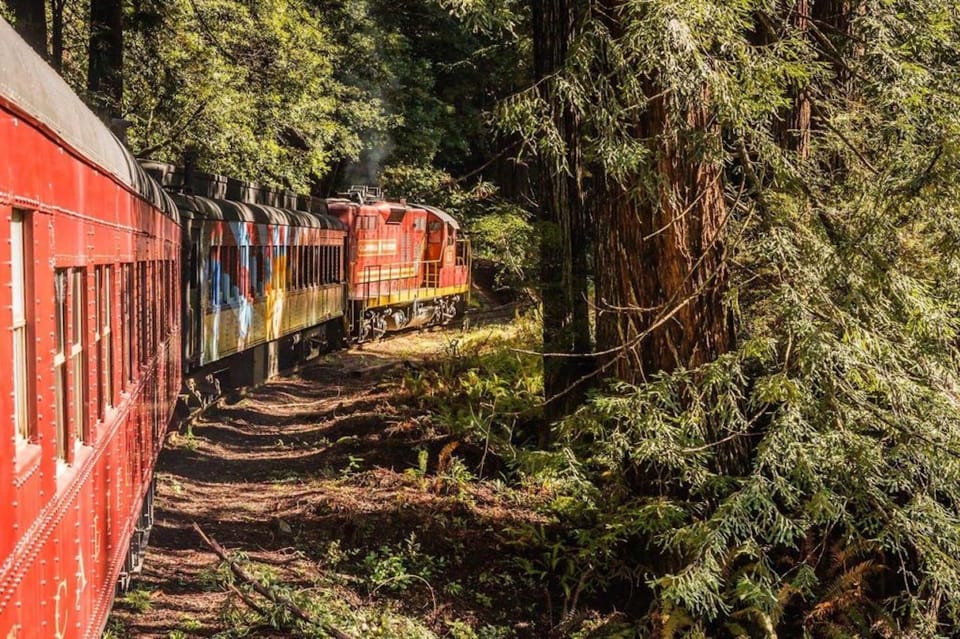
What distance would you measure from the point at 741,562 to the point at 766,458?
106 cm

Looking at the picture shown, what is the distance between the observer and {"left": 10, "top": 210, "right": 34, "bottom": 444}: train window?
2877 millimetres

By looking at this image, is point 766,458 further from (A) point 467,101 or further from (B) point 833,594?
(A) point 467,101

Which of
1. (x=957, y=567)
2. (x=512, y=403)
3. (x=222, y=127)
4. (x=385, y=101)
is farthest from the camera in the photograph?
(x=385, y=101)

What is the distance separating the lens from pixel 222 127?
1895 centimetres

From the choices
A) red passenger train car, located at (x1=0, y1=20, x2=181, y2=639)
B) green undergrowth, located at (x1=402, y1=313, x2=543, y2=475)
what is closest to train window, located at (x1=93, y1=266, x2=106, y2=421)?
red passenger train car, located at (x1=0, y1=20, x2=181, y2=639)

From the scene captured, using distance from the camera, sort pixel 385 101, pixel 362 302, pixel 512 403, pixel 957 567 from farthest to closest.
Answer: pixel 385 101 < pixel 362 302 < pixel 512 403 < pixel 957 567

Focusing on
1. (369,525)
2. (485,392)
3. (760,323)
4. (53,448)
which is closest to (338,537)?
(369,525)

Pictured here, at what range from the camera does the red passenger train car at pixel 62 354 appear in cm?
275

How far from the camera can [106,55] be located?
16.6 meters

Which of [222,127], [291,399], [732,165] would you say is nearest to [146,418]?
[732,165]

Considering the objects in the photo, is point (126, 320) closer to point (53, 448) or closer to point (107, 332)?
point (107, 332)

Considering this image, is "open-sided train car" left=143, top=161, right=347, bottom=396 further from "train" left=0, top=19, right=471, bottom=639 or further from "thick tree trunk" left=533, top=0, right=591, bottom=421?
"thick tree trunk" left=533, top=0, right=591, bottom=421

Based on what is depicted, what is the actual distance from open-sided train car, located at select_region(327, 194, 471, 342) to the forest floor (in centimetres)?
843

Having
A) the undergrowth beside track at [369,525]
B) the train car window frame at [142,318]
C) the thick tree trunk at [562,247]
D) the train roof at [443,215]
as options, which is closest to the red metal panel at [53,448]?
the train car window frame at [142,318]
